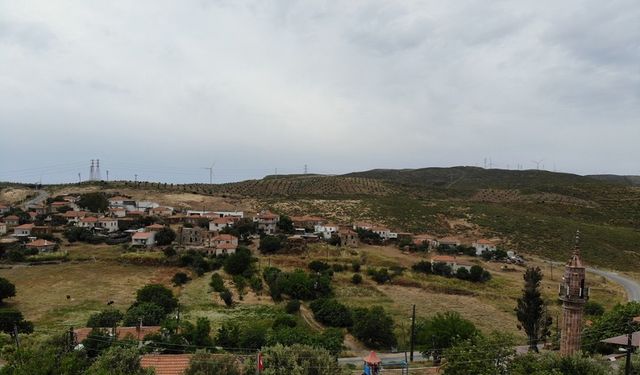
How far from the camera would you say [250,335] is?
34.1 m

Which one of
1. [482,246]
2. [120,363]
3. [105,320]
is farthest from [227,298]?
[482,246]

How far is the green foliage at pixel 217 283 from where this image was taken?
50419mm

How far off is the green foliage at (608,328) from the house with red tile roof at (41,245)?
63083 millimetres

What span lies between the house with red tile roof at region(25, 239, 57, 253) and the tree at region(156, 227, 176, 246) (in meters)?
13.7

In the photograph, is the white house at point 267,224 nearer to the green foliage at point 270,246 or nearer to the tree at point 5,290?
the green foliage at point 270,246

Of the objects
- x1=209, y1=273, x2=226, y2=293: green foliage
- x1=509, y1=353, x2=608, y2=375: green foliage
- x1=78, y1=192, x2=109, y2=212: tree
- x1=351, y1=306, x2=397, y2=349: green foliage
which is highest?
x1=78, y1=192, x2=109, y2=212: tree

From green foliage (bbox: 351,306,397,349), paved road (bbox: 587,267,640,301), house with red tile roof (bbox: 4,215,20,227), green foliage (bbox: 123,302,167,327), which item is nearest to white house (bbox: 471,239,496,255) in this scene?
paved road (bbox: 587,267,640,301)

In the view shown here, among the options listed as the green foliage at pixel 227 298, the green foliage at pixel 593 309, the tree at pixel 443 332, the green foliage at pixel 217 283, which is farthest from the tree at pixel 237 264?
the green foliage at pixel 593 309

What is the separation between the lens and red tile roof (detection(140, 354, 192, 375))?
2467 cm

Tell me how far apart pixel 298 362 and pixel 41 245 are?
53770 mm

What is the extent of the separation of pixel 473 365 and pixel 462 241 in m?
58.7

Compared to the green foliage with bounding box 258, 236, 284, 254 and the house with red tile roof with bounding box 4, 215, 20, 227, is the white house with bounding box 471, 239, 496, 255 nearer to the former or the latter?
the green foliage with bounding box 258, 236, 284, 254

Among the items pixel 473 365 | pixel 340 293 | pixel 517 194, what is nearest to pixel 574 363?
pixel 473 365

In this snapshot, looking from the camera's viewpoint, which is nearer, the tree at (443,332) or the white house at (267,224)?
the tree at (443,332)
